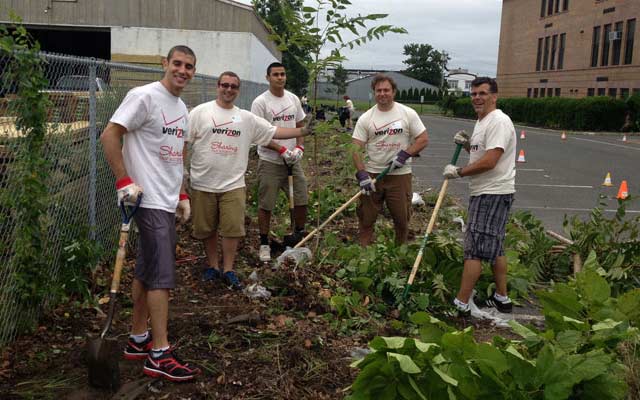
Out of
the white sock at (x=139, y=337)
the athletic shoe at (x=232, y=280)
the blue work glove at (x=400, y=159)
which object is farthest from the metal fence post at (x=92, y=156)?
the blue work glove at (x=400, y=159)

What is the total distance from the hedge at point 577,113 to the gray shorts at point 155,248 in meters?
37.7

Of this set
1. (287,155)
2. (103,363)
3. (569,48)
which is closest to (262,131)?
(287,155)

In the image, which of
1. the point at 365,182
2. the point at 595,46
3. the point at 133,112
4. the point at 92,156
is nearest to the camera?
the point at 133,112

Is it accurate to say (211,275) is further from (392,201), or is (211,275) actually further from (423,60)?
Result: (423,60)

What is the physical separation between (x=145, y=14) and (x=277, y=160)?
24055mm

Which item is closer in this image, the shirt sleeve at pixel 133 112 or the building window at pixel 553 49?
the shirt sleeve at pixel 133 112

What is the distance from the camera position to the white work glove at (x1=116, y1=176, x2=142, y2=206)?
12.0ft

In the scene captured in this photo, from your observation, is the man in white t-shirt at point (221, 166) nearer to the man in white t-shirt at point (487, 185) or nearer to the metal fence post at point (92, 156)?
the metal fence post at point (92, 156)

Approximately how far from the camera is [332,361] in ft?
13.8

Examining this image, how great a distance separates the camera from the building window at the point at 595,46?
156ft

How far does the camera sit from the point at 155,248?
12.7 ft

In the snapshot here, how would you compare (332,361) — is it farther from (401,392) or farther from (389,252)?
(389,252)

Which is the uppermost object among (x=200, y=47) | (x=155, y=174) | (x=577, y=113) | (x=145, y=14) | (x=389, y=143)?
(x=145, y=14)

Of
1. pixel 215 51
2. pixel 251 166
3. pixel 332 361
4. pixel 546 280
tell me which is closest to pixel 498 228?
→ pixel 546 280
